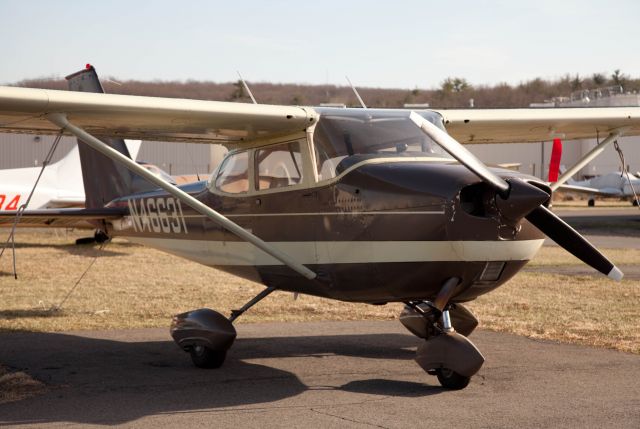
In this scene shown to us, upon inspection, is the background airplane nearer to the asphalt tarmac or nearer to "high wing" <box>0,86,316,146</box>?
the asphalt tarmac

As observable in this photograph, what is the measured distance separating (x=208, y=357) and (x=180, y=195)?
1543mm

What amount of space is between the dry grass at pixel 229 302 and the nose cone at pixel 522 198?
2978 mm

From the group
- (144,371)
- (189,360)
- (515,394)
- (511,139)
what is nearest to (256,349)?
(189,360)

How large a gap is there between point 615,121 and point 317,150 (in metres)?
3.86

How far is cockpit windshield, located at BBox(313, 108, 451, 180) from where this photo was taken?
7047 millimetres

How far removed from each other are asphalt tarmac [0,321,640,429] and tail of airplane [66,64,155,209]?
2.41 metres

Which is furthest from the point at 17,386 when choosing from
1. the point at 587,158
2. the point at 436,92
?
the point at 436,92

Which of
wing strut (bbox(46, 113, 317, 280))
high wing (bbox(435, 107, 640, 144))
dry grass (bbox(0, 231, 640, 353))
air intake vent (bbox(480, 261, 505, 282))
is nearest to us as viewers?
air intake vent (bbox(480, 261, 505, 282))

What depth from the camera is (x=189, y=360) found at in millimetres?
8211

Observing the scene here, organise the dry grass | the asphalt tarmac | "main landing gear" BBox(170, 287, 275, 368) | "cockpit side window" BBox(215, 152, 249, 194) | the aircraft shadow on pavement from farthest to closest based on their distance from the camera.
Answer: the dry grass < "cockpit side window" BBox(215, 152, 249, 194) < "main landing gear" BBox(170, 287, 275, 368) < the aircraft shadow on pavement < the asphalt tarmac

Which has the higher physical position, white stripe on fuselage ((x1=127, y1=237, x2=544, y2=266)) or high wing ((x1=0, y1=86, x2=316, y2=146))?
high wing ((x1=0, y1=86, x2=316, y2=146))

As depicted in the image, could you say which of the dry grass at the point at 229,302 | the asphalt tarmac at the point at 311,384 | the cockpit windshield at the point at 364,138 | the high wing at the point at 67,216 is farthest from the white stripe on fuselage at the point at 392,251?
the high wing at the point at 67,216

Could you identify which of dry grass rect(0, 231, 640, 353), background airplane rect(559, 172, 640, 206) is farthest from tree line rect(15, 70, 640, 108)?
dry grass rect(0, 231, 640, 353)

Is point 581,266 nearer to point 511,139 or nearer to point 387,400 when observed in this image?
point 511,139
